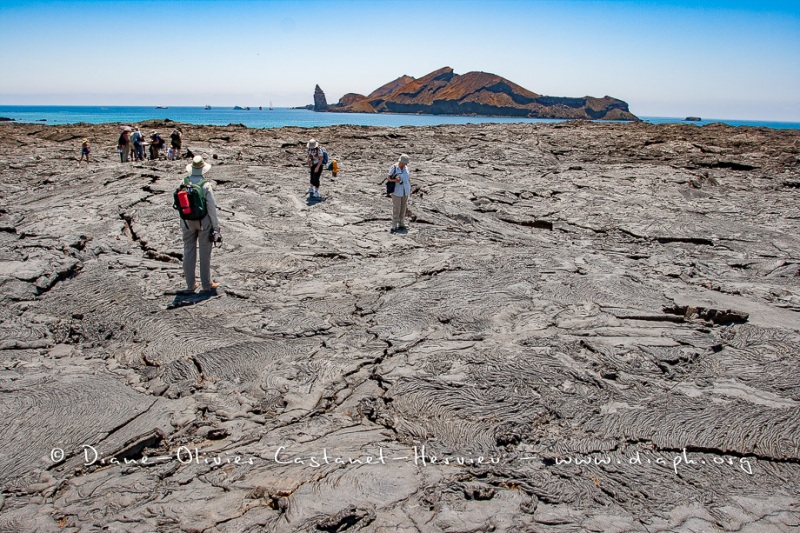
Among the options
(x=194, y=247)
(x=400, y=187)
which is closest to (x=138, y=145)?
(x=400, y=187)

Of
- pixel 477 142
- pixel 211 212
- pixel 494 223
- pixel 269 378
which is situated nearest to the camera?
pixel 269 378

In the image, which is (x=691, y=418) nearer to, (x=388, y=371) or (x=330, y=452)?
(x=388, y=371)

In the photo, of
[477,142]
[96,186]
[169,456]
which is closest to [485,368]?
[169,456]

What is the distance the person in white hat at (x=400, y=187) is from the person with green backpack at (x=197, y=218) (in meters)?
3.98

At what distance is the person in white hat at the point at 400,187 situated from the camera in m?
9.72

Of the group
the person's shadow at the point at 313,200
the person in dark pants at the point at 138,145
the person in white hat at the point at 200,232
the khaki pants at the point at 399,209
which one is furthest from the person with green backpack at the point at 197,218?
the person in dark pants at the point at 138,145

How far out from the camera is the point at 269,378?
466 centimetres

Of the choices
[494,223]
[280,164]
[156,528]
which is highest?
[280,164]

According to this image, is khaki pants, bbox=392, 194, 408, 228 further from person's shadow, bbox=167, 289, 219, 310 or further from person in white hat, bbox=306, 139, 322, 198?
person's shadow, bbox=167, 289, 219, 310

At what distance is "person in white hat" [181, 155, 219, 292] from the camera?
20.9 feet

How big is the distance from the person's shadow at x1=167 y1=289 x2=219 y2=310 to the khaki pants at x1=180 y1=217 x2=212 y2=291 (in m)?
0.09

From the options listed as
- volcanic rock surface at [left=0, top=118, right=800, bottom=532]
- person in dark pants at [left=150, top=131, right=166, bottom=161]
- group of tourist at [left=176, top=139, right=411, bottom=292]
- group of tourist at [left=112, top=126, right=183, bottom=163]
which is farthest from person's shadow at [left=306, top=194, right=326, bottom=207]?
person in dark pants at [left=150, top=131, right=166, bottom=161]

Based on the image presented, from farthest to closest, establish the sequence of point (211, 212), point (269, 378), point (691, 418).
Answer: point (211, 212), point (269, 378), point (691, 418)

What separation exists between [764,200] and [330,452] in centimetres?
1386
